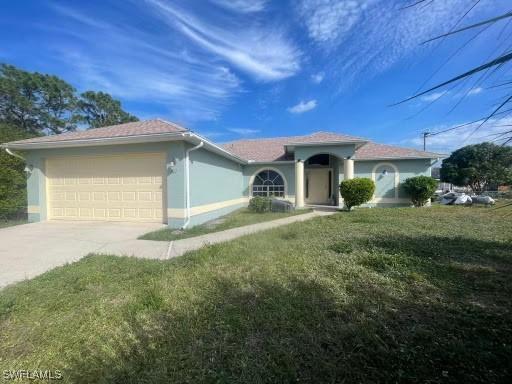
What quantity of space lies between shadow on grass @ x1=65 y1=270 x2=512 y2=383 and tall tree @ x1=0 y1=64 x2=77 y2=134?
3307 cm

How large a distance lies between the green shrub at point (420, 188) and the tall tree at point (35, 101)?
117 feet

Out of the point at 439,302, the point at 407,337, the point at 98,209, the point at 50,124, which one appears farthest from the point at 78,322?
the point at 50,124

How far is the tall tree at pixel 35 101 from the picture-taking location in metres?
24.8

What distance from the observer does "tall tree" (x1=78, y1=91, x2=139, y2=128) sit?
33344 mm

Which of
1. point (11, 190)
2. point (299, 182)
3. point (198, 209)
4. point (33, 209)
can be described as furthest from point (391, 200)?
point (11, 190)

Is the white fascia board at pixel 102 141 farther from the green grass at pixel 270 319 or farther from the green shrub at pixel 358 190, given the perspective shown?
the green shrub at pixel 358 190

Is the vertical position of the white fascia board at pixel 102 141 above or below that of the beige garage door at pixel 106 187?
above

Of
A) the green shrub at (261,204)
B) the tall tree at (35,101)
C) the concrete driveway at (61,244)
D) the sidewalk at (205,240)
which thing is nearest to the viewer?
the concrete driveway at (61,244)

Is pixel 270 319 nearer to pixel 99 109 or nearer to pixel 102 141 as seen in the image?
pixel 102 141

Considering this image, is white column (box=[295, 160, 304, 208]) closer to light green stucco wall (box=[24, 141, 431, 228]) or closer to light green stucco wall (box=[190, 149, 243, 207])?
light green stucco wall (box=[24, 141, 431, 228])

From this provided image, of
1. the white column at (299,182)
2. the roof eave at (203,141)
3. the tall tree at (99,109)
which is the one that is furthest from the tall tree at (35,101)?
the white column at (299,182)

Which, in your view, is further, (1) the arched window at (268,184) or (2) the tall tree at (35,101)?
(2) the tall tree at (35,101)

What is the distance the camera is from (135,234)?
7363 mm

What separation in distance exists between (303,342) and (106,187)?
9.34 metres
